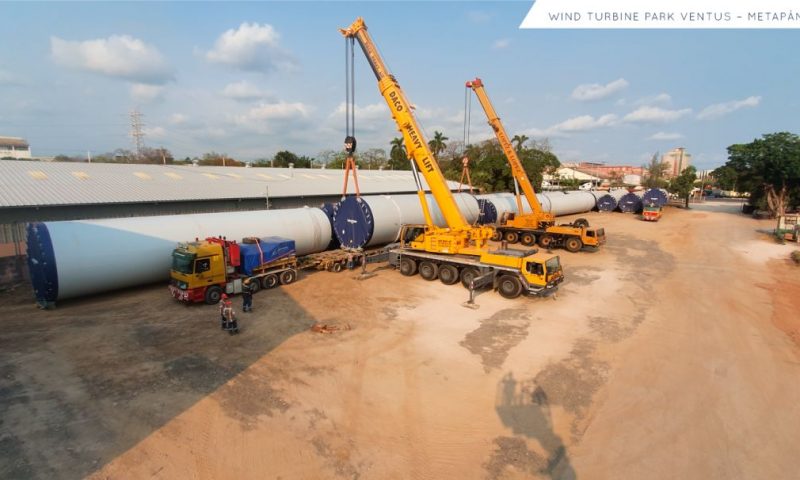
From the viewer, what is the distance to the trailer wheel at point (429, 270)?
20125 mm

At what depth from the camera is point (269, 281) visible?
18.6 metres

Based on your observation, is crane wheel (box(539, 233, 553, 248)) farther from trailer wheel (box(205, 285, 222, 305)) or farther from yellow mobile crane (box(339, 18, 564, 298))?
trailer wheel (box(205, 285, 222, 305))

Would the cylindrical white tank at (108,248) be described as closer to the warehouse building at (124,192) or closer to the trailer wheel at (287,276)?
the trailer wheel at (287,276)

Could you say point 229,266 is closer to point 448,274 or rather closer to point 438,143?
point 448,274

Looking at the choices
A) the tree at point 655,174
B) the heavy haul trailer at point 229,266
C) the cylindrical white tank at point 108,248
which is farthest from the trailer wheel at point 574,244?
the tree at point 655,174

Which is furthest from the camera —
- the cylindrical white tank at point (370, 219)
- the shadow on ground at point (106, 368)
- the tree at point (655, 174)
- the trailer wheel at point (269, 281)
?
the tree at point (655, 174)

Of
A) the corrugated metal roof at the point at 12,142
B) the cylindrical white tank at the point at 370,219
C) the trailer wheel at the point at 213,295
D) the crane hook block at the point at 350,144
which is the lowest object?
the trailer wheel at the point at 213,295

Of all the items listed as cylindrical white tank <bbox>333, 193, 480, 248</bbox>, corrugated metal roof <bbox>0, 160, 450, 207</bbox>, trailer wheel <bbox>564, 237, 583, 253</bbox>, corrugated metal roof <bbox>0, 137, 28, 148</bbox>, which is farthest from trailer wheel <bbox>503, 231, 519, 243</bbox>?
corrugated metal roof <bbox>0, 137, 28, 148</bbox>

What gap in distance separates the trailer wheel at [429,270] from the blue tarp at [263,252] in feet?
21.6

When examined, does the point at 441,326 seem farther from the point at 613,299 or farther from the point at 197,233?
the point at 197,233

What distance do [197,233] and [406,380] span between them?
13.4 meters

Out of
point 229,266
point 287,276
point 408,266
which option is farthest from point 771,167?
point 229,266

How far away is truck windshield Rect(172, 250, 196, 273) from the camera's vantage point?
15602 mm

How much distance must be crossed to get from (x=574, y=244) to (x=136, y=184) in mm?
29085
